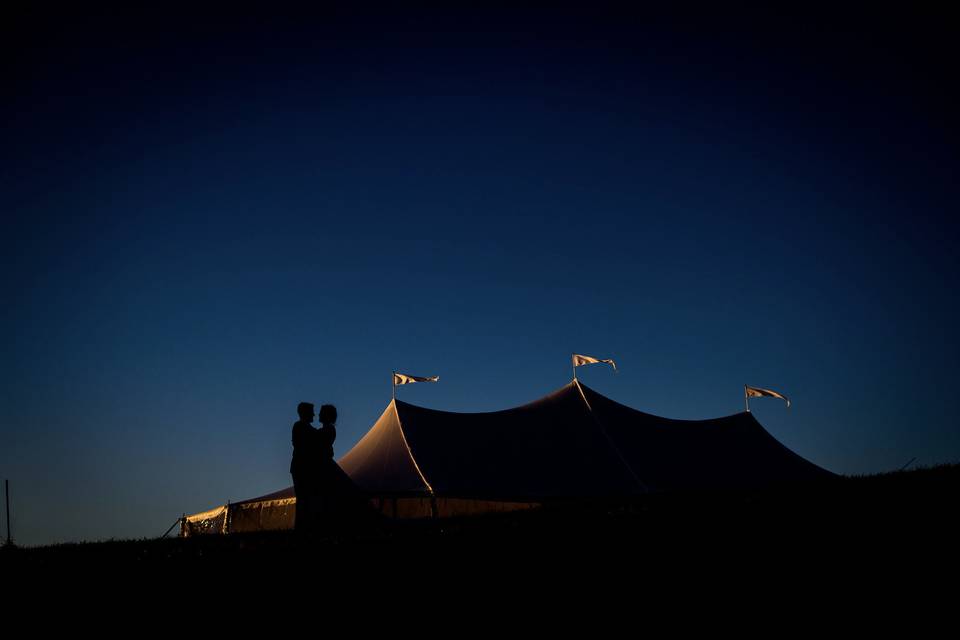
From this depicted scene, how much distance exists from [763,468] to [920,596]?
1773cm

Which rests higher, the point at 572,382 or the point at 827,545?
the point at 572,382

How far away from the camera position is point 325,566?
5.20 metres

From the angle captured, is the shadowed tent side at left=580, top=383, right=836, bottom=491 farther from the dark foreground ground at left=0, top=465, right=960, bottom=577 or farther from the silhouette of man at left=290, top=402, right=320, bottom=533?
the silhouette of man at left=290, top=402, right=320, bottom=533

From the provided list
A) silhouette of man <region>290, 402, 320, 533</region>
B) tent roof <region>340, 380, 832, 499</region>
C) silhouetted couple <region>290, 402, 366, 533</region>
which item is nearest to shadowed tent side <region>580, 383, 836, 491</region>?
tent roof <region>340, 380, 832, 499</region>

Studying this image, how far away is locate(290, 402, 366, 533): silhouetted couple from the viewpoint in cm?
723

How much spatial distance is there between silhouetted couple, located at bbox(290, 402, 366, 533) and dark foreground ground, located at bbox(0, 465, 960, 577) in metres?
0.37

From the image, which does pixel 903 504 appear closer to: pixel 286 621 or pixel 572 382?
pixel 286 621

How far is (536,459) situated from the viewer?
18328 mm

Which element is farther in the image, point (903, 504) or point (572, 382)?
point (572, 382)

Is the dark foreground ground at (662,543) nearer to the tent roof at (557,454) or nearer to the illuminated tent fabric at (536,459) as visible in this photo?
the illuminated tent fabric at (536,459)

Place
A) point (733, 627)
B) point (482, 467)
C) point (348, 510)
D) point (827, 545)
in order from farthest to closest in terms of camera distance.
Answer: point (482, 467) → point (348, 510) → point (827, 545) → point (733, 627)

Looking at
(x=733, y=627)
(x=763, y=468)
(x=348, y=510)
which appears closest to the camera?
(x=733, y=627)

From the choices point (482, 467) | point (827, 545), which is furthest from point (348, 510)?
point (482, 467)

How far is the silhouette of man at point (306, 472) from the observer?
7.22m
